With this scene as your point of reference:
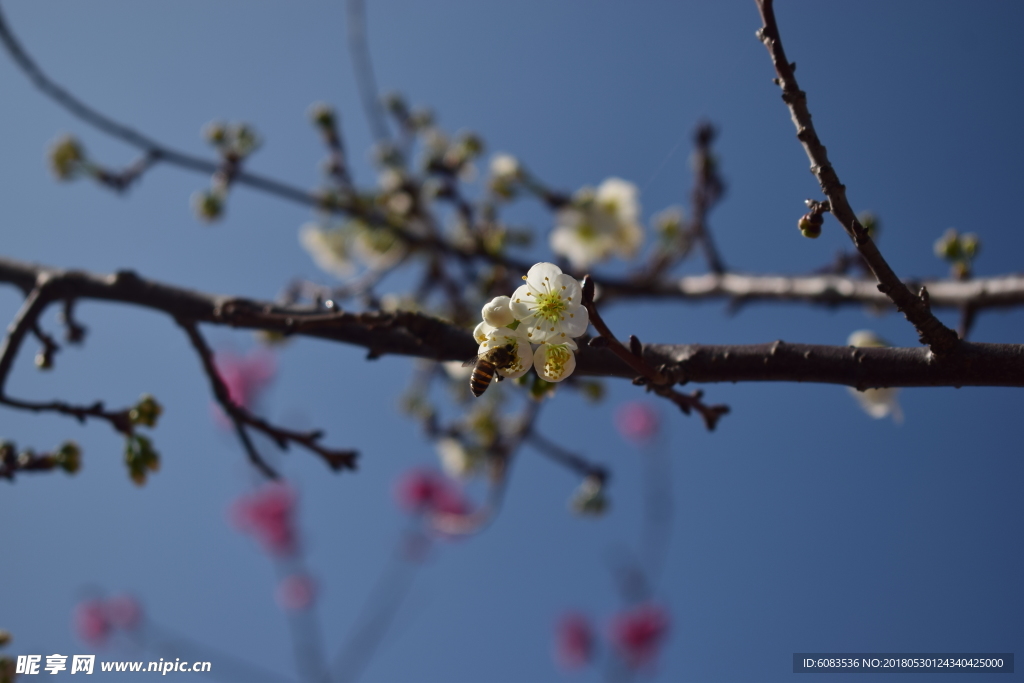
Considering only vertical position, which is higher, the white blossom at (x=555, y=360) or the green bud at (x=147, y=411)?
the green bud at (x=147, y=411)

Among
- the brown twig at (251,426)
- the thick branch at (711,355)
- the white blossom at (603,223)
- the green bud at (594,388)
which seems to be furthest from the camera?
the white blossom at (603,223)

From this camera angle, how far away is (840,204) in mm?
1284

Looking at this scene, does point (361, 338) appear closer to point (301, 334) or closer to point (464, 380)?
point (301, 334)

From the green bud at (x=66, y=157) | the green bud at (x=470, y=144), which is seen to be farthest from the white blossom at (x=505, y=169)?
the green bud at (x=66, y=157)

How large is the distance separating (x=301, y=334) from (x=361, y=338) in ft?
0.52

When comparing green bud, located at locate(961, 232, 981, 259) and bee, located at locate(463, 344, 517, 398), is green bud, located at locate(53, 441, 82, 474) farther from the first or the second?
green bud, located at locate(961, 232, 981, 259)

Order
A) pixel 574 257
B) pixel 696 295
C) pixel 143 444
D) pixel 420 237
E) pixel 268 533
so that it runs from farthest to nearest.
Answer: pixel 268 533 → pixel 574 257 → pixel 420 237 → pixel 696 295 → pixel 143 444

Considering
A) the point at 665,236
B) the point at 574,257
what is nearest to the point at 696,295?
the point at 665,236

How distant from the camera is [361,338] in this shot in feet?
5.84

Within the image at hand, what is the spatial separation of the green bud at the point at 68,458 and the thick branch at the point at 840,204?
2.53 metres

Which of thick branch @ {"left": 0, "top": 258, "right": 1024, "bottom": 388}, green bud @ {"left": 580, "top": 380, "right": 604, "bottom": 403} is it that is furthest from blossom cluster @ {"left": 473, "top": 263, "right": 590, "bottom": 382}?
green bud @ {"left": 580, "top": 380, "right": 604, "bottom": 403}

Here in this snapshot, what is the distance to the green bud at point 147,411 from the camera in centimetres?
229

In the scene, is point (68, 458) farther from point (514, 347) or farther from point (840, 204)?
point (840, 204)

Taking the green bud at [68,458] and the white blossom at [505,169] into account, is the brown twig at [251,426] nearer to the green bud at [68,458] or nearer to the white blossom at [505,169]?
the green bud at [68,458]
